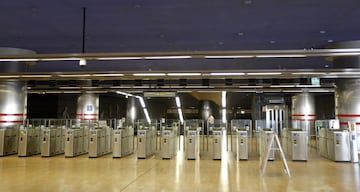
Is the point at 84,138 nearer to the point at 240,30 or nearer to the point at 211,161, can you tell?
the point at 211,161

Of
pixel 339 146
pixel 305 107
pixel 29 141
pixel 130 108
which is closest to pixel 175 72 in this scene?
pixel 339 146

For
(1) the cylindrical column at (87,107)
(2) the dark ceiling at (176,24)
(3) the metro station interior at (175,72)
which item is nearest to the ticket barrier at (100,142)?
(3) the metro station interior at (175,72)

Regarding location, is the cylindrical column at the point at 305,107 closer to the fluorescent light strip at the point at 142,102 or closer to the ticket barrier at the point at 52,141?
the fluorescent light strip at the point at 142,102

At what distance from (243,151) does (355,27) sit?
4879mm

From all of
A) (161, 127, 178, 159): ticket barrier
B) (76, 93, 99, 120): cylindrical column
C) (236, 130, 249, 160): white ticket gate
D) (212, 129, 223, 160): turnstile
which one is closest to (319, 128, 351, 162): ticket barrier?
(236, 130, 249, 160): white ticket gate

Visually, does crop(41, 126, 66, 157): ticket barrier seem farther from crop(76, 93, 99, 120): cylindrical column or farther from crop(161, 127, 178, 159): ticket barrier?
crop(76, 93, 99, 120): cylindrical column

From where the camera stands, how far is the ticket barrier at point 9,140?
10188mm

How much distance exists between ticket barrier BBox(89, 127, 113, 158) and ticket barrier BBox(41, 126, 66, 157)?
4.95ft

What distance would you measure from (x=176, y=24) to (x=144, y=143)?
15.6ft

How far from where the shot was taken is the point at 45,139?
1023cm

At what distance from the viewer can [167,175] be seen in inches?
274

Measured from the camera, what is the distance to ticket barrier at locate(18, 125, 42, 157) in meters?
10.2

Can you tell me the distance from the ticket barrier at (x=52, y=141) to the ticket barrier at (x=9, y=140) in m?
1.26

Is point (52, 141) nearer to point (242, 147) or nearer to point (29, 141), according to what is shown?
point (29, 141)
